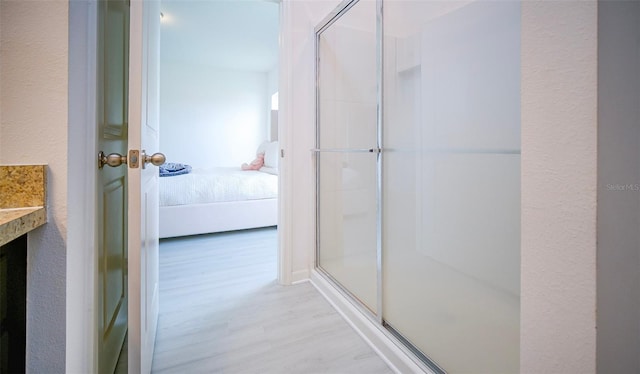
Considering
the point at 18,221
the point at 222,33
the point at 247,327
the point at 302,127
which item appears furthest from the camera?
the point at 222,33

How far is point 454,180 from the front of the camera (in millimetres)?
1054

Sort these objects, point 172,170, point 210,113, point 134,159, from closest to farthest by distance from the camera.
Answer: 1. point 134,159
2. point 172,170
3. point 210,113

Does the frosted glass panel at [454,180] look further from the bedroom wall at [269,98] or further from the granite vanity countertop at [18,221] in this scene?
the bedroom wall at [269,98]

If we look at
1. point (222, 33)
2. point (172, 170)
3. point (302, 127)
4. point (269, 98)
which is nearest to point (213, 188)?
point (172, 170)

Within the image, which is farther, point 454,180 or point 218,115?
point 218,115

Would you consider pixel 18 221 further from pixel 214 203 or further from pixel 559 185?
pixel 214 203

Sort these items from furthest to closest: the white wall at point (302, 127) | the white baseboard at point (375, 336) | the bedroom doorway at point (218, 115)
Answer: the bedroom doorway at point (218, 115)
the white wall at point (302, 127)
the white baseboard at point (375, 336)

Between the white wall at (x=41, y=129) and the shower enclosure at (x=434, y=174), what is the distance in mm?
1051

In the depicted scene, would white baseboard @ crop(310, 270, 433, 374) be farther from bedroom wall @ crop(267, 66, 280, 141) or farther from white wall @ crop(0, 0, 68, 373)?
bedroom wall @ crop(267, 66, 280, 141)

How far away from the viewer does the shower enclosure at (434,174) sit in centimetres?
90

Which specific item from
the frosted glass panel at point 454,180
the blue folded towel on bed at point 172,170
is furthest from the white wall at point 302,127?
the blue folded towel on bed at point 172,170

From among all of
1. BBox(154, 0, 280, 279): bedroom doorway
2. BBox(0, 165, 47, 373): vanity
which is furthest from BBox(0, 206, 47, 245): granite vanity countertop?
BBox(154, 0, 280, 279): bedroom doorway

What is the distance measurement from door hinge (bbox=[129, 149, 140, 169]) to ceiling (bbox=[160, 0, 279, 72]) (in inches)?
110

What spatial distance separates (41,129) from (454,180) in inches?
43.2
